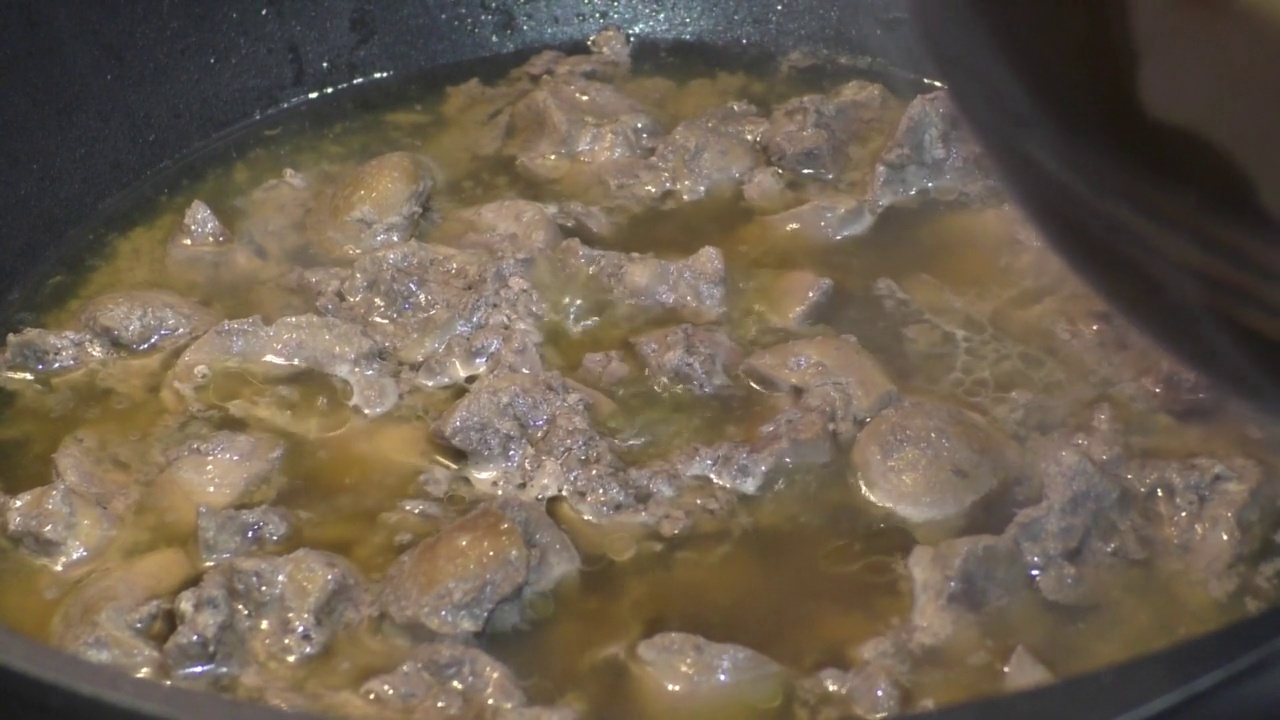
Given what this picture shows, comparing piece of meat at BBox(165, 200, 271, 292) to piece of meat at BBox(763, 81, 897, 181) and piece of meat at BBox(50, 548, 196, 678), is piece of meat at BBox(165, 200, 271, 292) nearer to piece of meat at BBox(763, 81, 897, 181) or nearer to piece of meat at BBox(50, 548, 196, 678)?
piece of meat at BBox(50, 548, 196, 678)

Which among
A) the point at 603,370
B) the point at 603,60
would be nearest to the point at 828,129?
the point at 603,60

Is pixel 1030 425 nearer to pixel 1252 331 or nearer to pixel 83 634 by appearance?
pixel 1252 331

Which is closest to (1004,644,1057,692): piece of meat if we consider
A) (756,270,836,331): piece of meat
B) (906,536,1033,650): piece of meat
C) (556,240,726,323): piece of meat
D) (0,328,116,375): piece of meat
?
(906,536,1033,650): piece of meat

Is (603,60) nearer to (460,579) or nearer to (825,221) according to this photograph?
(825,221)

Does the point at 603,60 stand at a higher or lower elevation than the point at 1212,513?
higher

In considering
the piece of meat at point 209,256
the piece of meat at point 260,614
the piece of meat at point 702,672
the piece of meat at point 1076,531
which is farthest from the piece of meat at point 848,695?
the piece of meat at point 209,256

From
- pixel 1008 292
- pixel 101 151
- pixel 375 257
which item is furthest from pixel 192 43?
pixel 1008 292

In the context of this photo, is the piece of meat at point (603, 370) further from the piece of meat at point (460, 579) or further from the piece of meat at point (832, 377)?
the piece of meat at point (460, 579)
